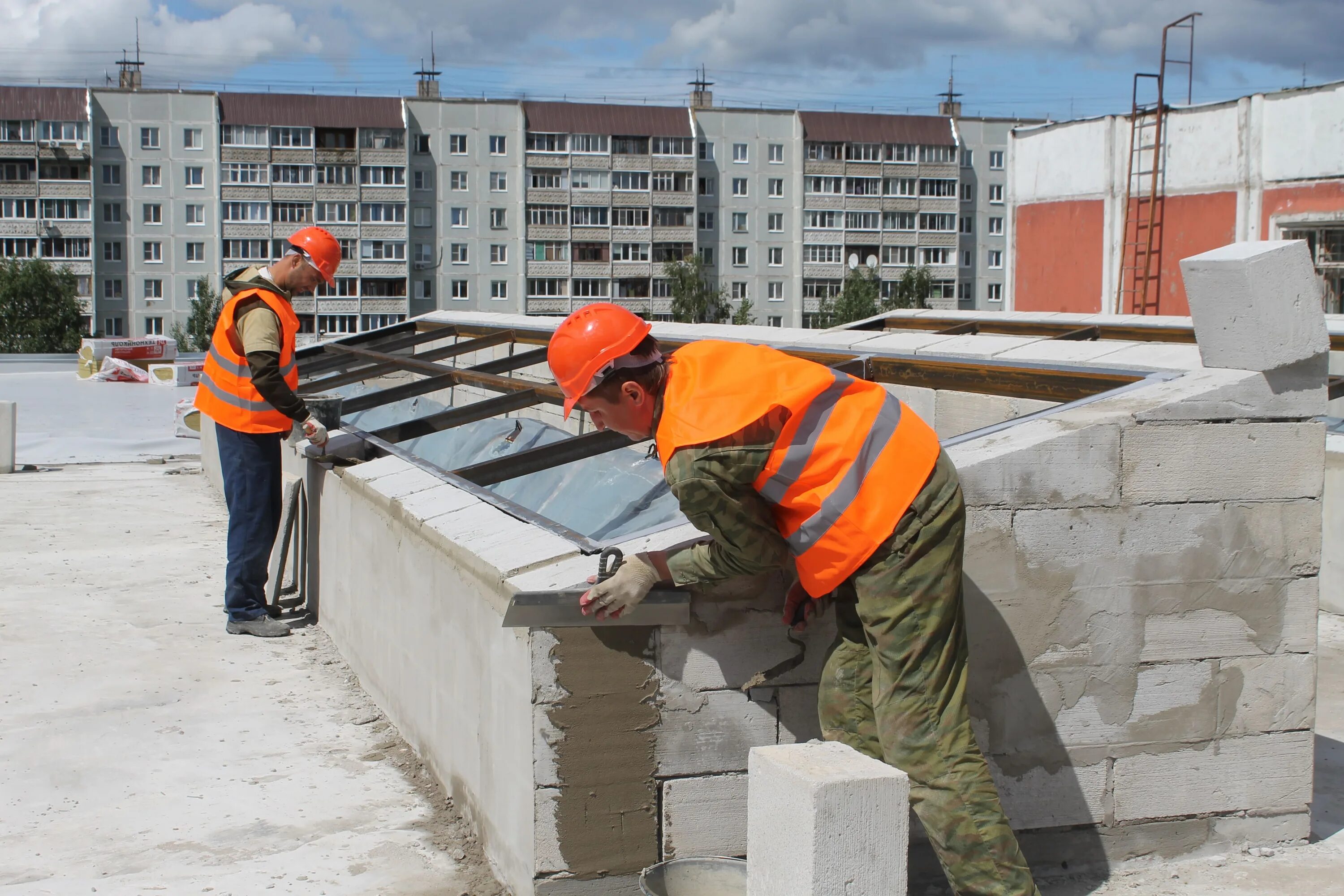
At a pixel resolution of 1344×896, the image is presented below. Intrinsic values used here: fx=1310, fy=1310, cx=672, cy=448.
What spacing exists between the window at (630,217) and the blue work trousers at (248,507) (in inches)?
2888

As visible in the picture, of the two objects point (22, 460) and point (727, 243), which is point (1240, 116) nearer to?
point (22, 460)

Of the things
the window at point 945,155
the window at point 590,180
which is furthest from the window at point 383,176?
the window at point 945,155

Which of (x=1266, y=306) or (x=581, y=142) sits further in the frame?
(x=581, y=142)

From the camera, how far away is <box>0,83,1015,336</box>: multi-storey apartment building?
73.4 m

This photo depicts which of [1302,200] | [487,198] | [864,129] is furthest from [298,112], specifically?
[1302,200]

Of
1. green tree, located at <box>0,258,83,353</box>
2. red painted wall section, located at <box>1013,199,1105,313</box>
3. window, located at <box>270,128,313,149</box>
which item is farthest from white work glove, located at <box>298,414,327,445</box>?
window, located at <box>270,128,313,149</box>

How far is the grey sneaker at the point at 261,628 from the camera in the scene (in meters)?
6.89

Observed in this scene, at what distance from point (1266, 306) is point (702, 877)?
251 centimetres

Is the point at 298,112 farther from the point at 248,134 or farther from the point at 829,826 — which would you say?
the point at 829,826

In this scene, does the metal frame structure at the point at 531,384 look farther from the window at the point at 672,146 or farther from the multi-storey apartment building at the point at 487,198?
the window at the point at 672,146

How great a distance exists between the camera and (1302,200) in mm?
24828

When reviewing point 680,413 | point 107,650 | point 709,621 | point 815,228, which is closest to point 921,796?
point 709,621

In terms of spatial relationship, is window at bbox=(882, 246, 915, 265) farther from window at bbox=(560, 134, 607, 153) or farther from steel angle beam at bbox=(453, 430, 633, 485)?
steel angle beam at bbox=(453, 430, 633, 485)

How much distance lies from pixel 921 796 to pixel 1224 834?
144cm
